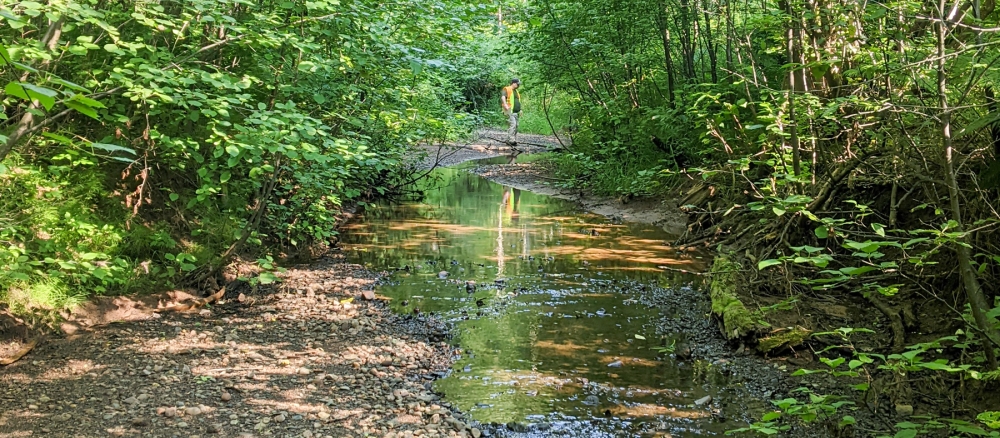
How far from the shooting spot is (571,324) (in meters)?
6.71

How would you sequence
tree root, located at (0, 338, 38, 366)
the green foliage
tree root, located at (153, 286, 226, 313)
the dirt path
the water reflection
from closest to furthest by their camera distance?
1. the dirt path
2. the green foliage
3. tree root, located at (0, 338, 38, 366)
4. the water reflection
5. tree root, located at (153, 286, 226, 313)

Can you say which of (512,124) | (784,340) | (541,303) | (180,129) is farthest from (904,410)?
(512,124)

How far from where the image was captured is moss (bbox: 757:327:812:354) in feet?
18.2

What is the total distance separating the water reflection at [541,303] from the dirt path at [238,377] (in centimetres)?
46

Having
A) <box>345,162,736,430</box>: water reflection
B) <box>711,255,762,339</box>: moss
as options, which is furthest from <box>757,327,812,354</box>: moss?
<box>345,162,736,430</box>: water reflection

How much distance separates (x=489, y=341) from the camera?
246 inches

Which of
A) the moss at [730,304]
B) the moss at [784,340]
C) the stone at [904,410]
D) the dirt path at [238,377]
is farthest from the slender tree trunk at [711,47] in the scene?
the stone at [904,410]

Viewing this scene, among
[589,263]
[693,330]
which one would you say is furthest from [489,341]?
[589,263]

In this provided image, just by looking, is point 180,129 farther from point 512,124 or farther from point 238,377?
point 512,124

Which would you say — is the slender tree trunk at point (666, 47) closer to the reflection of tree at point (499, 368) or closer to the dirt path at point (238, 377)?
the reflection of tree at point (499, 368)

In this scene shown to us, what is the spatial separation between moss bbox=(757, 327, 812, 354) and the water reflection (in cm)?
64

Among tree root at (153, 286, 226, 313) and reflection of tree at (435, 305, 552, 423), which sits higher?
tree root at (153, 286, 226, 313)

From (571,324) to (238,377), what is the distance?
325cm

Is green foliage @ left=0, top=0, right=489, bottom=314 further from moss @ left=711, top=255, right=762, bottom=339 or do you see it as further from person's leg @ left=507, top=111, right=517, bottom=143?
person's leg @ left=507, top=111, right=517, bottom=143
